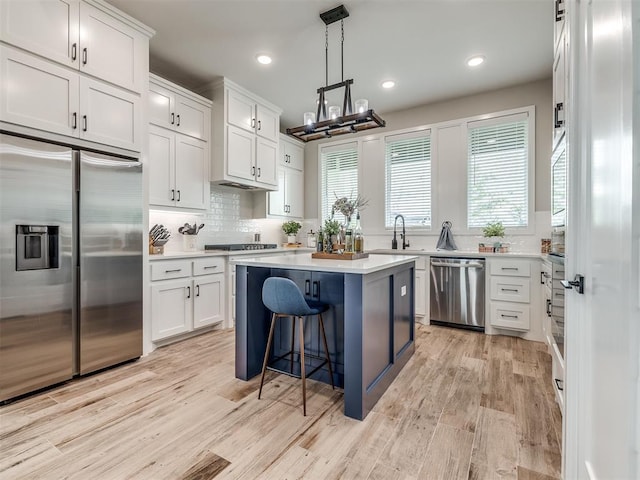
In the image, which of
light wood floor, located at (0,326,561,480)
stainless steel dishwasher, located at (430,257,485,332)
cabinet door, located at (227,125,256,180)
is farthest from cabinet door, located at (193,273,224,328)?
stainless steel dishwasher, located at (430,257,485,332)

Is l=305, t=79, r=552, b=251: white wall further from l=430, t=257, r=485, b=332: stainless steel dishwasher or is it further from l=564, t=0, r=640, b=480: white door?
l=564, t=0, r=640, b=480: white door

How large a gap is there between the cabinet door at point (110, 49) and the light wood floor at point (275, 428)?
96.4 inches

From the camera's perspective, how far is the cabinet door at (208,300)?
3.47 metres

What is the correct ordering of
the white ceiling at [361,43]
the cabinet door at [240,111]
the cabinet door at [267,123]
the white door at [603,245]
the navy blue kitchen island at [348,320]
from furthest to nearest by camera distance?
the cabinet door at [267,123] < the cabinet door at [240,111] < the white ceiling at [361,43] < the navy blue kitchen island at [348,320] < the white door at [603,245]

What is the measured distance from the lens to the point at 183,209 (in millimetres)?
3682

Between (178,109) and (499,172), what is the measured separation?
3.93m

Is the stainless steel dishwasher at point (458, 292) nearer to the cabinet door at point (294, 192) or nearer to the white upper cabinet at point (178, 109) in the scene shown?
the cabinet door at point (294, 192)

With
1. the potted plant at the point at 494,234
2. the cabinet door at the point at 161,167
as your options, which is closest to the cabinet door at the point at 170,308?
the cabinet door at the point at 161,167

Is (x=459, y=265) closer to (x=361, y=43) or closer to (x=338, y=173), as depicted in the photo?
(x=338, y=173)

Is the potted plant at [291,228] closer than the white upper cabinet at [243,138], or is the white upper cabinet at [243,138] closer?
the white upper cabinet at [243,138]

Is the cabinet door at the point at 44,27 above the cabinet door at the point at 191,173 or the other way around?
above

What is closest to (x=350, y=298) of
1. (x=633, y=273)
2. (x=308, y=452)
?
(x=308, y=452)

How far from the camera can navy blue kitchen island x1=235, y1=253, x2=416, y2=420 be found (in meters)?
1.97

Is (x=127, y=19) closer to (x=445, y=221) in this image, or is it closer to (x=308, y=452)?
(x=308, y=452)
